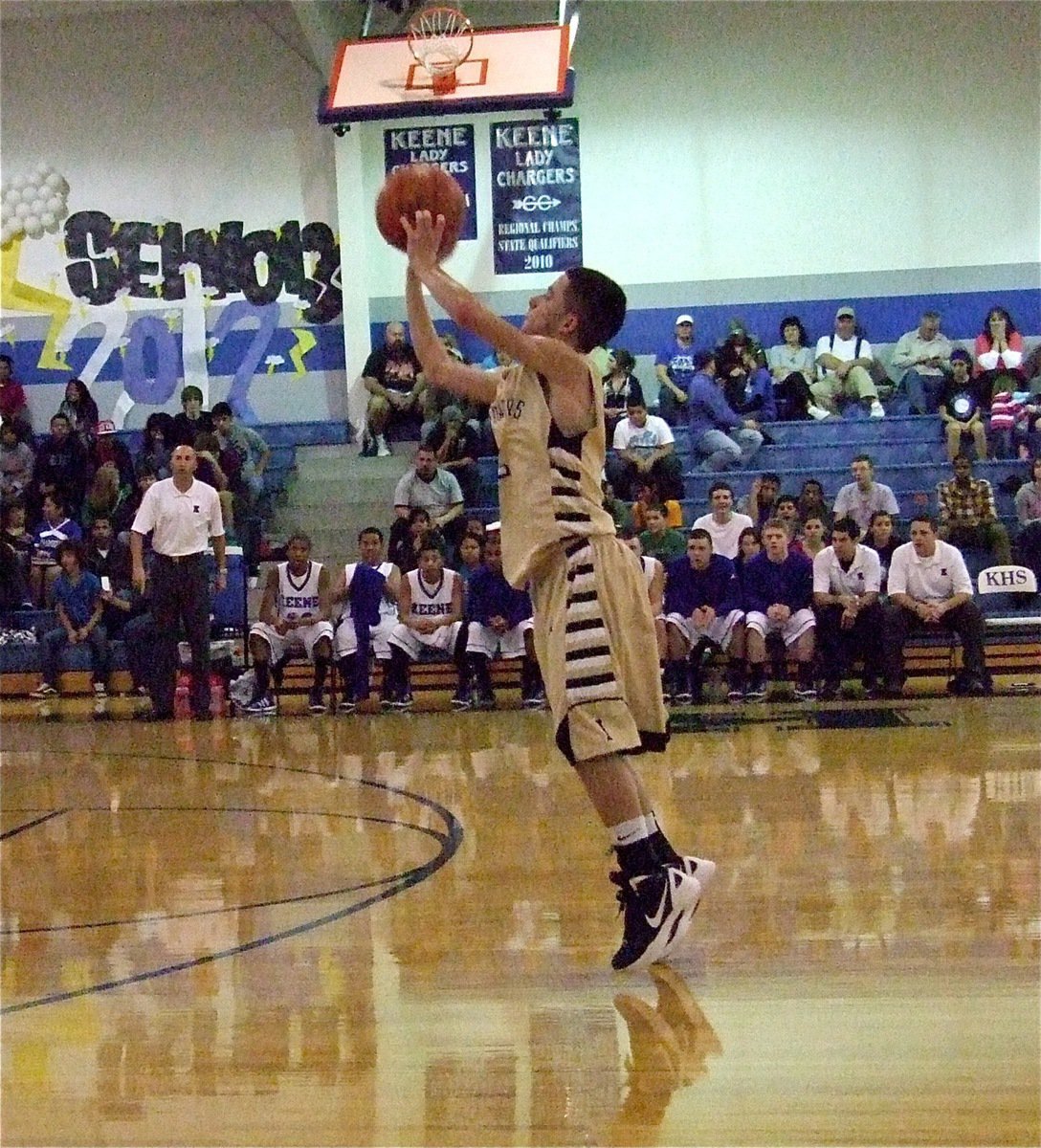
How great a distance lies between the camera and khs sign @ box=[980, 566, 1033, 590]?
33.8ft

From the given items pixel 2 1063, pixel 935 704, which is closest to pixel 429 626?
pixel 935 704

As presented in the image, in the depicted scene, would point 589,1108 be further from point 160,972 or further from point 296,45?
point 296,45

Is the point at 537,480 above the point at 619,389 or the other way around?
the other way around

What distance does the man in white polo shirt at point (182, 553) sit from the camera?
9.08 m

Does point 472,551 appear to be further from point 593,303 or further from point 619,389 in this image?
point 593,303

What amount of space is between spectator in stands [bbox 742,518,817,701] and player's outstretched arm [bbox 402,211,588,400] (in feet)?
20.0

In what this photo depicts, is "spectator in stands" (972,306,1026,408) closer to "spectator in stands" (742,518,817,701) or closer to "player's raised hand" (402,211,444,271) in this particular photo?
"spectator in stands" (742,518,817,701)

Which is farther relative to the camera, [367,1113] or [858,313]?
[858,313]

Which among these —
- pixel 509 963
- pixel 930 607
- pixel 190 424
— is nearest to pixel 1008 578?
pixel 930 607

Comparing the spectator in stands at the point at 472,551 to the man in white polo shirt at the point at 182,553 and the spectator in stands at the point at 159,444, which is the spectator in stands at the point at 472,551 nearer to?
the man in white polo shirt at the point at 182,553

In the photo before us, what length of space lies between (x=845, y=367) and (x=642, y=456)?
109 inches

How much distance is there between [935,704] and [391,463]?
6.01 m

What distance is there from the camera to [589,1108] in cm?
246

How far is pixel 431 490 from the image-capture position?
11312mm
